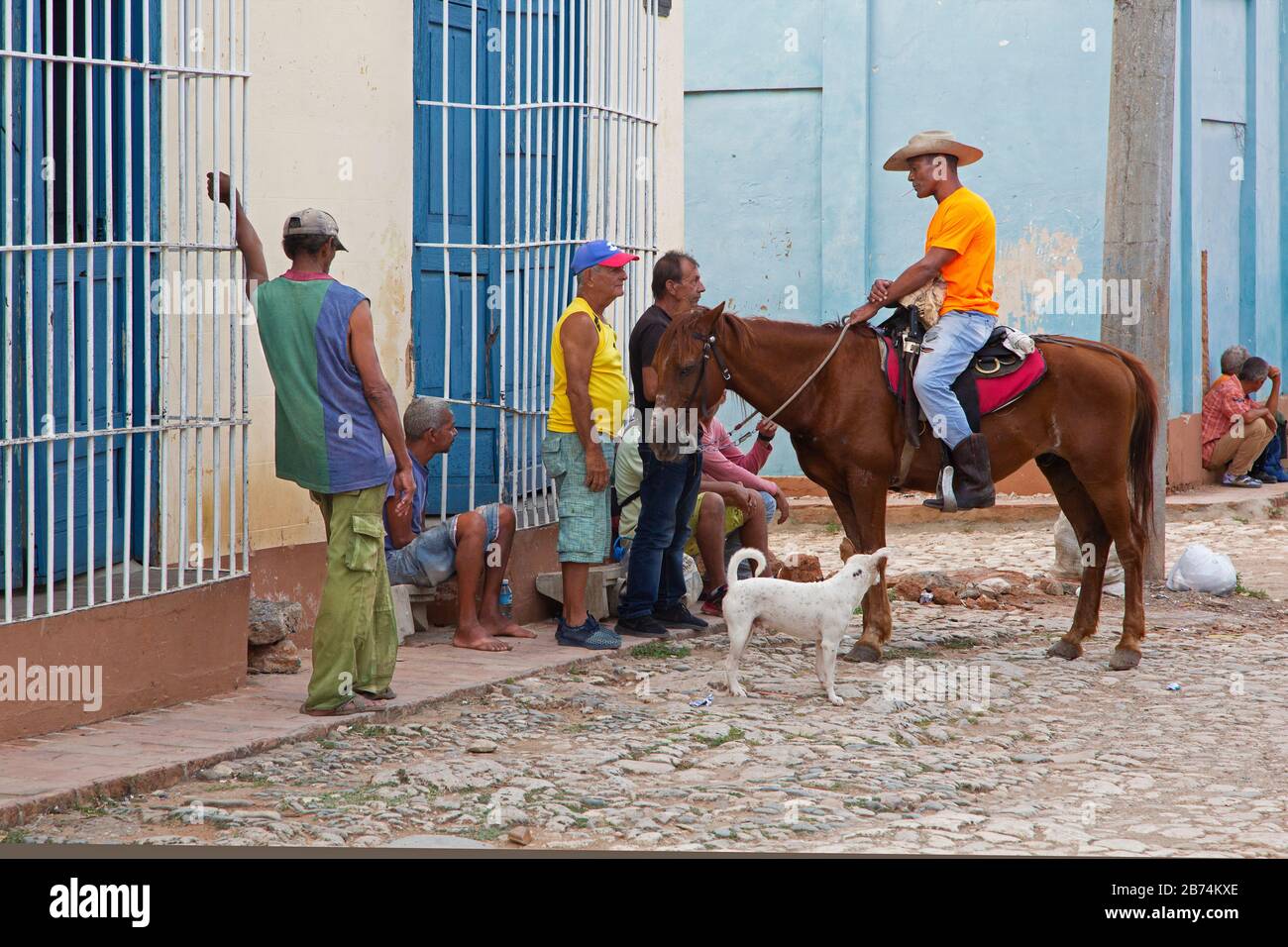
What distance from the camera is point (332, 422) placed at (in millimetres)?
6332

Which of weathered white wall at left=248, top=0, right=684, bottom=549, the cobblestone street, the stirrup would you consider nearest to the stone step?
the cobblestone street

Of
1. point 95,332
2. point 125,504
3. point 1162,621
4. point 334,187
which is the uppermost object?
point 334,187

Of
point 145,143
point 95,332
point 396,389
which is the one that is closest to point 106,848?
point 95,332

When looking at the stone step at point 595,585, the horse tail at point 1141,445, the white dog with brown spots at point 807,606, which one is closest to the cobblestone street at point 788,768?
the white dog with brown spots at point 807,606

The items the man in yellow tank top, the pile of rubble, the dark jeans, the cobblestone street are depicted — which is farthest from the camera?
the dark jeans

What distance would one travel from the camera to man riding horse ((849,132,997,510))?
8.06 m

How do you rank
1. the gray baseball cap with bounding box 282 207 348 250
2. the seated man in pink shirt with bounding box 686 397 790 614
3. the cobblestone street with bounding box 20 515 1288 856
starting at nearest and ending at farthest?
the cobblestone street with bounding box 20 515 1288 856, the gray baseball cap with bounding box 282 207 348 250, the seated man in pink shirt with bounding box 686 397 790 614

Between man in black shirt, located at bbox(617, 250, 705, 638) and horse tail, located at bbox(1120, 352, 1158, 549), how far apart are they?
2.35 m

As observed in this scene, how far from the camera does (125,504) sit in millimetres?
6648

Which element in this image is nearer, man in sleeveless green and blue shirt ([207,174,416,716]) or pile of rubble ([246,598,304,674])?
man in sleeveless green and blue shirt ([207,174,416,716])

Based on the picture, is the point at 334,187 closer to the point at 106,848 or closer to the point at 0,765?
the point at 0,765

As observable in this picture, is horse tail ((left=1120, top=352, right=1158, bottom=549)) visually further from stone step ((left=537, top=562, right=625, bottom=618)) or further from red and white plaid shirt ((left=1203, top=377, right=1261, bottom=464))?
red and white plaid shirt ((left=1203, top=377, right=1261, bottom=464))

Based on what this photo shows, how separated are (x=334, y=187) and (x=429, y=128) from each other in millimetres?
999

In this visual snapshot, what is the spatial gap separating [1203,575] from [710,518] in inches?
144
